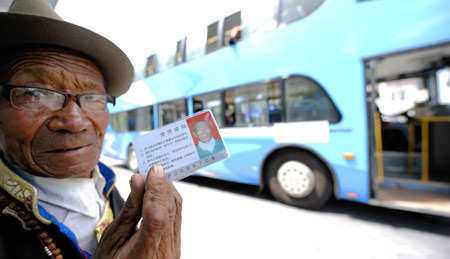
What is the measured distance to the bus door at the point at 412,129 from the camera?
8.36 feet

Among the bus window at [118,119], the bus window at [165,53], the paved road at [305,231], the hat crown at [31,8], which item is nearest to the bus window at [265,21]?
the bus window at [165,53]

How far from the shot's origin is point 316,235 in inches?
87.6

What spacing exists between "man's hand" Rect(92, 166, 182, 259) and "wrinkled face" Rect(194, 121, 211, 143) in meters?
0.16

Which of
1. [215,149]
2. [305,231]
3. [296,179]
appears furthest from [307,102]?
[215,149]

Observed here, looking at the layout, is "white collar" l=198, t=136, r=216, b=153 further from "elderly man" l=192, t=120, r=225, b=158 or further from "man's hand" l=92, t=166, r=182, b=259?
"man's hand" l=92, t=166, r=182, b=259

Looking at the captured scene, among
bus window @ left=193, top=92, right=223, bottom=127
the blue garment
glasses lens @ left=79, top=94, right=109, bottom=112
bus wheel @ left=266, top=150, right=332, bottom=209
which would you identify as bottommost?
bus wheel @ left=266, top=150, right=332, bottom=209

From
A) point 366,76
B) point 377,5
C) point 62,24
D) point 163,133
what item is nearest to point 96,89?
point 62,24

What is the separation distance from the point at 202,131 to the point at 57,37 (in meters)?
0.67

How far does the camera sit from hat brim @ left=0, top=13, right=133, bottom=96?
703 millimetres

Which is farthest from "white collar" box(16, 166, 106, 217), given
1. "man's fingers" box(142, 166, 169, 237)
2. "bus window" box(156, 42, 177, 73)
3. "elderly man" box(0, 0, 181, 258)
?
"bus window" box(156, 42, 177, 73)

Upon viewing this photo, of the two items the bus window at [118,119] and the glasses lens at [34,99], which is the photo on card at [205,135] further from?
the bus window at [118,119]

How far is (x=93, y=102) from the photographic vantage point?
0.84m

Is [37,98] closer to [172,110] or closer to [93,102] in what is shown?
[93,102]

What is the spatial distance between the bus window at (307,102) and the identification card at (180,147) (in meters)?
2.36
